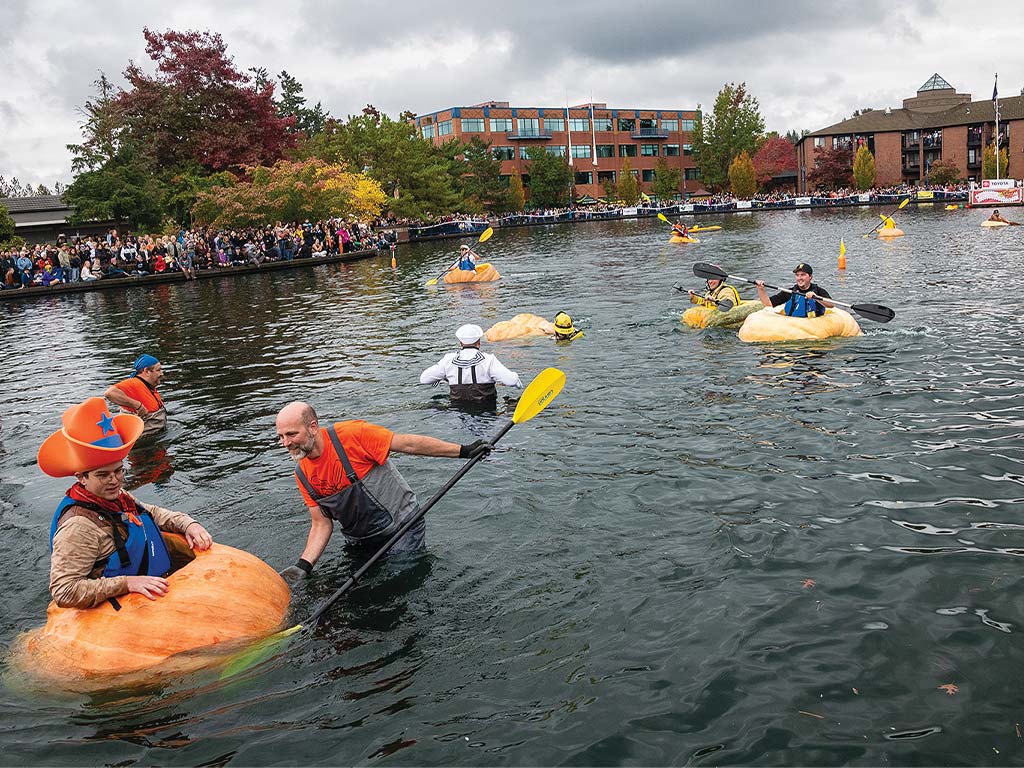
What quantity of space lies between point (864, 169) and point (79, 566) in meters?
92.2

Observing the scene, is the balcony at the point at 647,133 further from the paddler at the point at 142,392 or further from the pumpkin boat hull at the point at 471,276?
the paddler at the point at 142,392

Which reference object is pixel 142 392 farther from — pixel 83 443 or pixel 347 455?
pixel 83 443

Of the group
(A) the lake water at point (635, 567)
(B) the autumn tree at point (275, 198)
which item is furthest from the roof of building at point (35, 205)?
(A) the lake water at point (635, 567)

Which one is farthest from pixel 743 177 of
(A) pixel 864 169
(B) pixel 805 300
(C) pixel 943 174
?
(B) pixel 805 300

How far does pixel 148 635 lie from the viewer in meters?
5.07

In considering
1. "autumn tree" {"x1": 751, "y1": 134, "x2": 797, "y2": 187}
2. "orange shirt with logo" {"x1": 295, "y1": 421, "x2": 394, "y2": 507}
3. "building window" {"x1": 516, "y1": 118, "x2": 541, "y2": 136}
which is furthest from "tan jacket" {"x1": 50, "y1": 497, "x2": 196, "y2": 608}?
"building window" {"x1": 516, "y1": 118, "x2": 541, "y2": 136}

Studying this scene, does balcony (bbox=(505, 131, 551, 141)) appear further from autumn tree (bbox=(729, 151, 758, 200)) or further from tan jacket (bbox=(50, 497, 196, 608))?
tan jacket (bbox=(50, 497, 196, 608))

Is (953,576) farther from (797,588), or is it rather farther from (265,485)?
(265,485)

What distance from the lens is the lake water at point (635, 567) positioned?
4.67m

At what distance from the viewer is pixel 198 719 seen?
→ 494cm

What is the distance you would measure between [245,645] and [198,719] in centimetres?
54

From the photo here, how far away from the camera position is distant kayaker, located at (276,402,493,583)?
19.6 feet

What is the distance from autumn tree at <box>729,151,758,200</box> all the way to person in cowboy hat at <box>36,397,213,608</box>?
301 ft

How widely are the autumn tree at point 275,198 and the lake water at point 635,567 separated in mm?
29482
